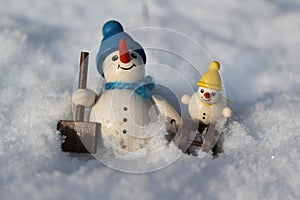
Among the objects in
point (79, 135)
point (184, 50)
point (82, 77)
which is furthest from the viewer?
point (184, 50)

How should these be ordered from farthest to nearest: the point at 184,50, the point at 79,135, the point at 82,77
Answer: the point at 184,50 → the point at 82,77 → the point at 79,135

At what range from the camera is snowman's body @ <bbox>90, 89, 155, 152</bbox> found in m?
1.78

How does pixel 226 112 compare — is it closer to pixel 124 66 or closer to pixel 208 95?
pixel 208 95

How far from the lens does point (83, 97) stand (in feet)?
5.96

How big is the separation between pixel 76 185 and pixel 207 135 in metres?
0.53

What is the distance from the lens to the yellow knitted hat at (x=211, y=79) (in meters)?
1.87

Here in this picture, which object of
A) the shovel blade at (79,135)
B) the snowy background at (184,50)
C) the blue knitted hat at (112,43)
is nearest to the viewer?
the snowy background at (184,50)

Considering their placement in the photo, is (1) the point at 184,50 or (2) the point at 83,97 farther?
(1) the point at 184,50

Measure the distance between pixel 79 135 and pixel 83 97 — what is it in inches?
5.1

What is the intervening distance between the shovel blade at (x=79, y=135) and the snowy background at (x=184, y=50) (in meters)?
0.03

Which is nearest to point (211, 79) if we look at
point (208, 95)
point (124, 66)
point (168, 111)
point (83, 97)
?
point (208, 95)

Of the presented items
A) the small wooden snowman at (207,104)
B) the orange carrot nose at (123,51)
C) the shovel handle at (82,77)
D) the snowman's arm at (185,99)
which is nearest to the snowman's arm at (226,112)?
the small wooden snowman at (207,104)

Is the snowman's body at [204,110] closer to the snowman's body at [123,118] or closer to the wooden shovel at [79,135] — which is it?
the snowman's body at [123,118]

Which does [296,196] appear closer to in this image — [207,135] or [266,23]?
[207,135]
